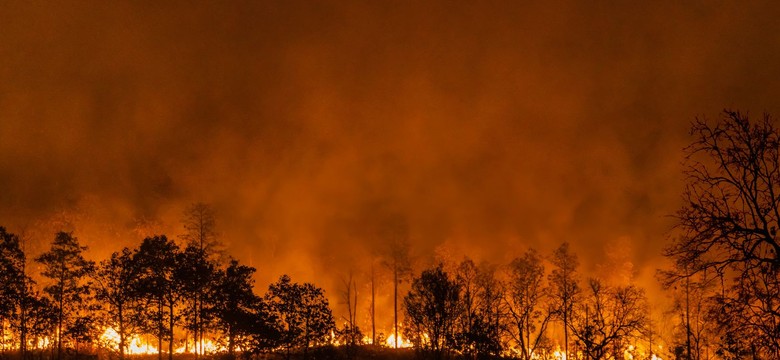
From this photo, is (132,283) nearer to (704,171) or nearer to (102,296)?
(102,296)

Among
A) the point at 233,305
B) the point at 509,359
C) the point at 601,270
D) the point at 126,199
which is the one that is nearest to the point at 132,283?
the point at 233,305

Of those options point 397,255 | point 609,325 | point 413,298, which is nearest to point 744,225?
point 413,298

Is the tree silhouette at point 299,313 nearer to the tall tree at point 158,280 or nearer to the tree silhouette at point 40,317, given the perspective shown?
the tall tree at point 158,280

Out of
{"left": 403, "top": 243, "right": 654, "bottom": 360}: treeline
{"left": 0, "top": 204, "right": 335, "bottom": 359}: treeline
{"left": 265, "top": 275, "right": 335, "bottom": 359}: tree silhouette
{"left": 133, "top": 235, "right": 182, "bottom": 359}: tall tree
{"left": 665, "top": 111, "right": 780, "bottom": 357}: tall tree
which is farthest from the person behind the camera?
{"left": 133, "top": 235, "right": 182, "bottom": 359}: tall tree

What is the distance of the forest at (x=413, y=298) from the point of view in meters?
15.0

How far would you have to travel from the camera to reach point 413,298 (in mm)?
43594

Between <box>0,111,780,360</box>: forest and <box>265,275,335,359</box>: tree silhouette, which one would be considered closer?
<box>0,111,780,360</box>: forest

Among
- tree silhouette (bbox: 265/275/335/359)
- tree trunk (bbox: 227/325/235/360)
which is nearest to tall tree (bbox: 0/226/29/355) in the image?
tree trunk (bbox: 227/325/235/360)

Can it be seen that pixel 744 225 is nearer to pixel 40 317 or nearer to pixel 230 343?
pixel 230 343

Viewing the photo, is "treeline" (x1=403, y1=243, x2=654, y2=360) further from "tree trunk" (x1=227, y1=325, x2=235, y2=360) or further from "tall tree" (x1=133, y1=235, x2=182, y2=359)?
"tall tree" (x1=133, y1=235, x2=182, y2=359)

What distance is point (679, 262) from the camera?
600 inches

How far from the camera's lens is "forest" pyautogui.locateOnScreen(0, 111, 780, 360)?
15.0 m

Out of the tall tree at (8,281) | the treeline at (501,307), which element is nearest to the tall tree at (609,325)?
the treeline at (501,307)

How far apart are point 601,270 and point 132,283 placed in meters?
58.5
